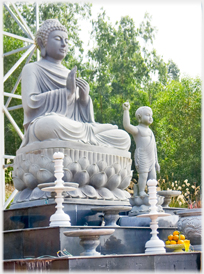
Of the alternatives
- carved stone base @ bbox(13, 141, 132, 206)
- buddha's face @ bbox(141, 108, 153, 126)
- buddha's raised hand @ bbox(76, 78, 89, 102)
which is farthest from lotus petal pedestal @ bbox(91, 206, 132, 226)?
buddha's raised hand @ bbox(76, 78, 89, 102)

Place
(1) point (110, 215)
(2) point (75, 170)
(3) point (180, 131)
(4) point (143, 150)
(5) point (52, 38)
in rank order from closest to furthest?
1. (1) point (110, 215)
2. (2) point (75, 170)
3. (4) point (143, 150)
4. (5) point (52, 38)
5. (3) point (180, 131)

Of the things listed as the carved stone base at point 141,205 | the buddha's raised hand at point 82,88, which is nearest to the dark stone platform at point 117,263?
the carved stone base at point 141,205

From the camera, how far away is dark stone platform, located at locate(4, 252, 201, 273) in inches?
202

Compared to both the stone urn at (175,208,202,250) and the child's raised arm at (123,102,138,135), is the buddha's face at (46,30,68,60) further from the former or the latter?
→ the stone urn at (175,208,202,250)

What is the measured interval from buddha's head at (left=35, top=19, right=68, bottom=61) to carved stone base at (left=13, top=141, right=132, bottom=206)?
1802 mm

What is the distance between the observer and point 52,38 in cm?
834

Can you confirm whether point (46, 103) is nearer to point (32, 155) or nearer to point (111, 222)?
point (32, 155)

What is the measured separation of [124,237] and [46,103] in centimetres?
257

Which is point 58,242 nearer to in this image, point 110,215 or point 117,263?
point 117,263

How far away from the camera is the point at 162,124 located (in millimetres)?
17562

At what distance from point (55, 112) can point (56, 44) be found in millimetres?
1242

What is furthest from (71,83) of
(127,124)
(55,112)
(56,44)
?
(127,124)

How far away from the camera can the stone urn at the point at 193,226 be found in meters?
6.84

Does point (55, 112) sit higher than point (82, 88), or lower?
lower
